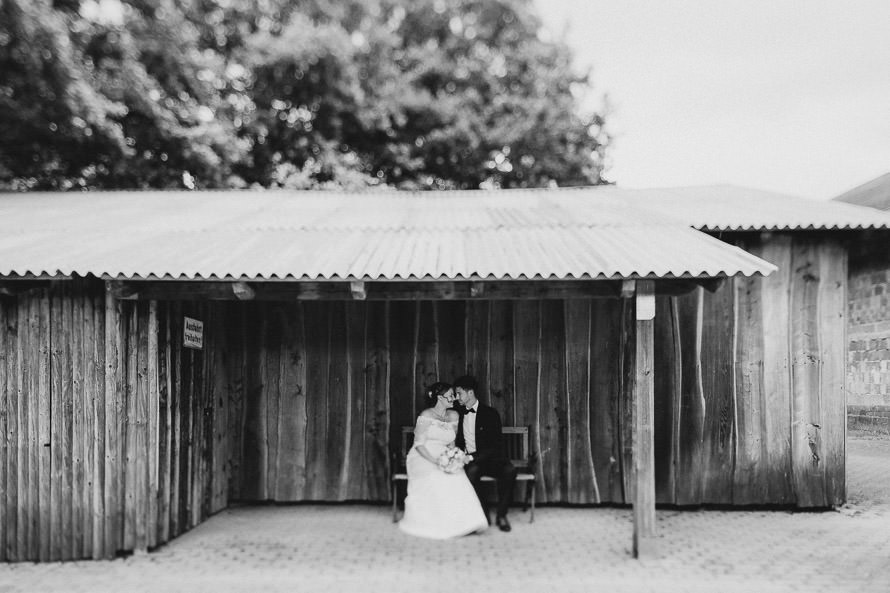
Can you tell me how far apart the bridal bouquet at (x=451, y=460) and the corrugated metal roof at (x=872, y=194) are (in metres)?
9.96

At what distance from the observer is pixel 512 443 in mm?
7238

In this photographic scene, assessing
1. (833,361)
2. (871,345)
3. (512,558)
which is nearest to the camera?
(512,558)

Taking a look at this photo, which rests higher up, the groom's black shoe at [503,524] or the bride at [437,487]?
the bride at [437,487]

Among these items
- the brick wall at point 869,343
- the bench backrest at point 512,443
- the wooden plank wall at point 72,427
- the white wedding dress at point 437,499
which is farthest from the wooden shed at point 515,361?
the brick wall at point 869,343

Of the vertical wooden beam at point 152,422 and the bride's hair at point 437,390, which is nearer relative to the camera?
the vertical wooden beam at point 152,422

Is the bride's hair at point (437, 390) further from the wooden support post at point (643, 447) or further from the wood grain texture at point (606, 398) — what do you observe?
the wooden support post at point (643, 447)

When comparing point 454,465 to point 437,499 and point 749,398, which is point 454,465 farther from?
point 749,398

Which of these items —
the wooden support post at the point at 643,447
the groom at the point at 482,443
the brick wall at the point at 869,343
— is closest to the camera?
the wooden support post at the point at 643,447

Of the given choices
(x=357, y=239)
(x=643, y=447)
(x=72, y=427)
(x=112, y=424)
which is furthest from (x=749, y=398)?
(x=72, y=427)

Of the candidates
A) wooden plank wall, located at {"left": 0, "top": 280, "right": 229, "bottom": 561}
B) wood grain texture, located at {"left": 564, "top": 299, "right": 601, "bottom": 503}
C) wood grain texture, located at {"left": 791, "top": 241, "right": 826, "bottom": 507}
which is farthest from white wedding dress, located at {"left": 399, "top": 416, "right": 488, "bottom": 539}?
wood grain texture, located at {"left": 791, "top": 241, "right": 826, "bottom": 507}

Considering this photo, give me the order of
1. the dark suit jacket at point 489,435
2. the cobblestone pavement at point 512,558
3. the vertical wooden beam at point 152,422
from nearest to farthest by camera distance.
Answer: the cobblestone pavement at point 512,558
the vertical wooden beam at point 152,422
the dark suit jacket at point 489,435

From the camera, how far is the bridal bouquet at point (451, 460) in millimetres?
6305

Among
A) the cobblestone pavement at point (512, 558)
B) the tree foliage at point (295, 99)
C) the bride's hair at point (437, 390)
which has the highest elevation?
the tree foliage at point (295, 99)

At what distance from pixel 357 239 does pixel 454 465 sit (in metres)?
2.28
